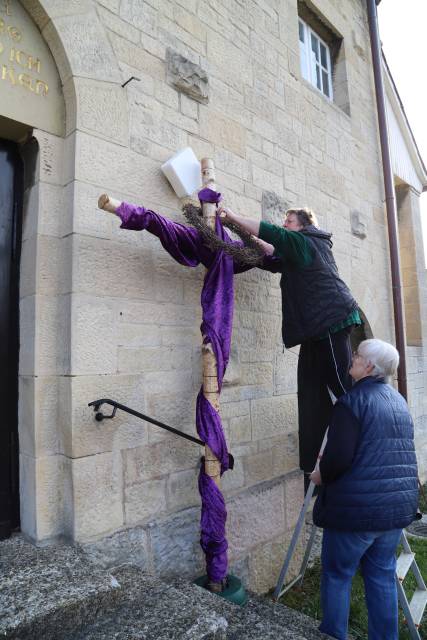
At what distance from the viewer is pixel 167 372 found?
254 centimetres

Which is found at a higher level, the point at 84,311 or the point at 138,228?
the point at 138,228

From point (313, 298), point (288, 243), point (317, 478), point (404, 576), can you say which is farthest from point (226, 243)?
point (404, 576)

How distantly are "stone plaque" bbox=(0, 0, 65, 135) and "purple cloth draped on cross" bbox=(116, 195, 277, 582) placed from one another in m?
0.70

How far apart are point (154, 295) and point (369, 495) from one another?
4.86ft

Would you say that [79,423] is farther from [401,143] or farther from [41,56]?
[401,143]

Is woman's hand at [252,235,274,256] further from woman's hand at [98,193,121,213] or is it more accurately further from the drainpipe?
the drainpipe

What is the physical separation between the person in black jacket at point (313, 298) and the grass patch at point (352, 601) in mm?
880

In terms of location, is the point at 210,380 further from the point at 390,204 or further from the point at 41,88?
the point at 390,204

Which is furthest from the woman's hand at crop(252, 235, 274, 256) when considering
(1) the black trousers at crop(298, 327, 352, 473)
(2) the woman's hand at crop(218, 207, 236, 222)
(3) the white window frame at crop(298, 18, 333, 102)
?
(3) the white window frame at crop(298, 18, 333, 102)

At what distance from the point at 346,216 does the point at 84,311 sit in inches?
128

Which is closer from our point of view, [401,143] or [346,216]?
[346,216]

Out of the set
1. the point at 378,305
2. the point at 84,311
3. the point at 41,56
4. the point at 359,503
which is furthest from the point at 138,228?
the point at 378,305

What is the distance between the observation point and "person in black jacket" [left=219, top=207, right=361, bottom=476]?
2551mm

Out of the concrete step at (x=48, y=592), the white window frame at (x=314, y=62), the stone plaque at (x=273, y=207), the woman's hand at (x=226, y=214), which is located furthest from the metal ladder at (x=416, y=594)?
the white window frame at (x=314, y=62)
